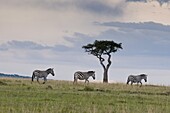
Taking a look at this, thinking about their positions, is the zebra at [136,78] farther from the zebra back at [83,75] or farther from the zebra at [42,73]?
the zebra at [42,73]

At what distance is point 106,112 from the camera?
20.0m

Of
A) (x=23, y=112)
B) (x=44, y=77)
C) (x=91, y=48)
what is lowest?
(x=23, y=112)

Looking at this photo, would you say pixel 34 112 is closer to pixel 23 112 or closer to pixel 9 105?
pixel 23 112

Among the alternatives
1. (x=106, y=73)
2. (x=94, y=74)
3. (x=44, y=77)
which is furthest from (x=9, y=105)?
(x=106, y=73)

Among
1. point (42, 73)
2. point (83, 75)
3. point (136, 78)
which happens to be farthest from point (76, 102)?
point (136, 78)

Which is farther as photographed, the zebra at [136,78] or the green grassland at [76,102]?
the zebra at [136,78]

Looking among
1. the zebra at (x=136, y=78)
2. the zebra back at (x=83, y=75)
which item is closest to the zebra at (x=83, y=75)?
the zebra back at (x=83, y=75)

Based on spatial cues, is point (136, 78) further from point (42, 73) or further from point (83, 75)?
point (42, 73)

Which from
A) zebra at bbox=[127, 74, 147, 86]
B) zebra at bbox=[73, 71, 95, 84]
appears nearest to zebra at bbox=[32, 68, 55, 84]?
zebra at bbox=[73, 71, 95, 84]

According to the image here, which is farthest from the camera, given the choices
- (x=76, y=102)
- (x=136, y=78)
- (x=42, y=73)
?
(x=136, y=78)

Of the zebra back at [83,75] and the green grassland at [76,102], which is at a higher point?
the zebra back at [83,75]

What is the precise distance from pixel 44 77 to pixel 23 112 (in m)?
39.8

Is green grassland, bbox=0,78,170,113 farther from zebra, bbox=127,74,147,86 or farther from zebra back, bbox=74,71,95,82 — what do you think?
zebra, bbox=127,74,147,86

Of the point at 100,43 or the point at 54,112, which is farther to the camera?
the point at 100,43
